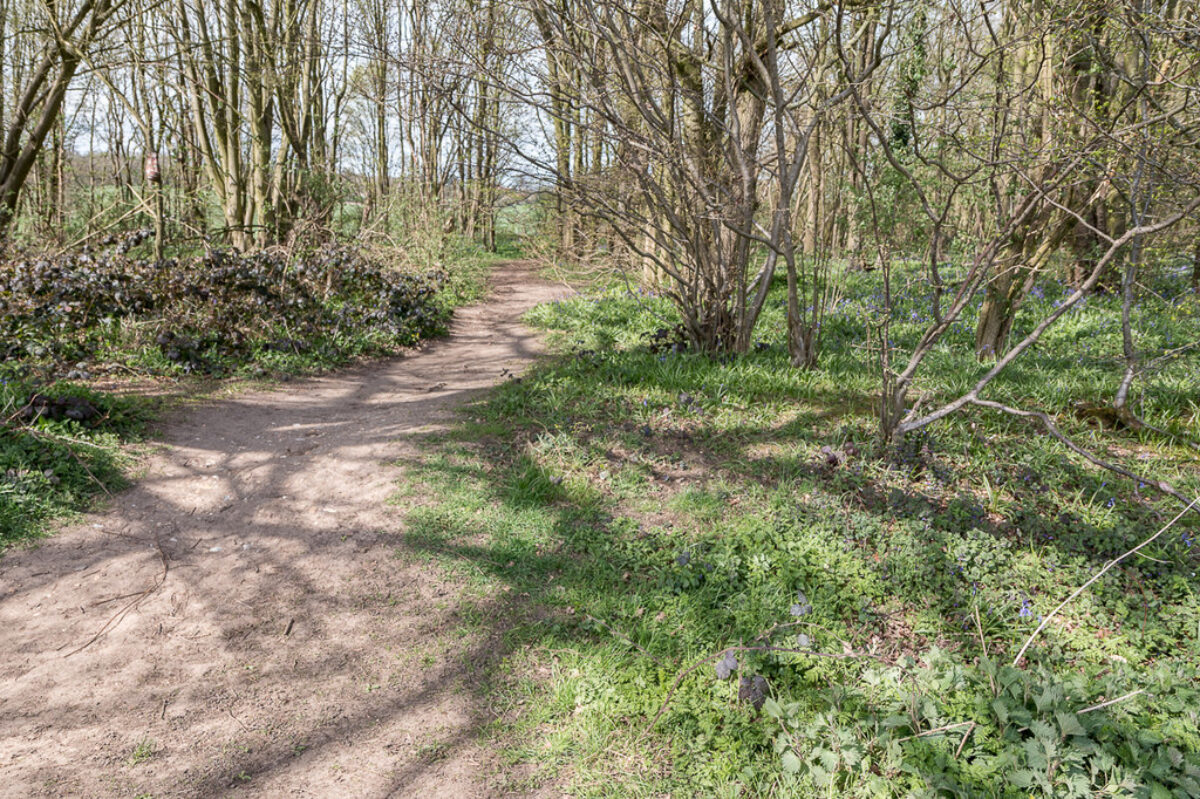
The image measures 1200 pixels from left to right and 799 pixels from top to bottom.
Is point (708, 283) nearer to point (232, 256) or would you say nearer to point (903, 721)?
point (903, 721)

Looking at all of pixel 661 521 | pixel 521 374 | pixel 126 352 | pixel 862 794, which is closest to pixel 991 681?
pixel 862 794

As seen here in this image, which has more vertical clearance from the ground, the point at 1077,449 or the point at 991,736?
the point at 1077,449

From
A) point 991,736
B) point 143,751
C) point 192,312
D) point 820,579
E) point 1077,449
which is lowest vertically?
point 143,751

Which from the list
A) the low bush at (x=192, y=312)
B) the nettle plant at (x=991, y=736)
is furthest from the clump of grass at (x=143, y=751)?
the low bush at (x=192, y=312)

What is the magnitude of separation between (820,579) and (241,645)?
2.61 m

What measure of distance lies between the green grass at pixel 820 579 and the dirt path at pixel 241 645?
11.4 inches

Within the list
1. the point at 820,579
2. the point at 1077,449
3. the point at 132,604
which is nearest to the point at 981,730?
the point at 820,579

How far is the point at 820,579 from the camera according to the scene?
321 cm

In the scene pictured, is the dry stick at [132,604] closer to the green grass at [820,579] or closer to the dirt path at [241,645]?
the dirt path at [241,645]

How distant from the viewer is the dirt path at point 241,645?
→ 7.81ft

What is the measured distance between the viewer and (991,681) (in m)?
2.49

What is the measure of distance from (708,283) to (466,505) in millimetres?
2806

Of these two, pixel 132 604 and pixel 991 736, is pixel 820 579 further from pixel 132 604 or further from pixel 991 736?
pixel 132 604

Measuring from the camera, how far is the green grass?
229cm
